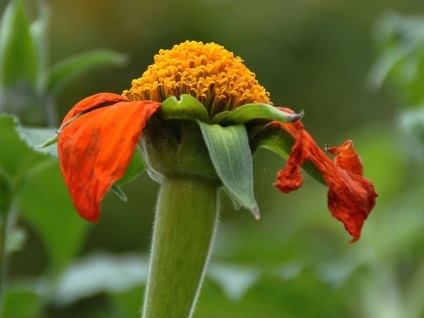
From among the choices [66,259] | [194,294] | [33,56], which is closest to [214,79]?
[194,294]

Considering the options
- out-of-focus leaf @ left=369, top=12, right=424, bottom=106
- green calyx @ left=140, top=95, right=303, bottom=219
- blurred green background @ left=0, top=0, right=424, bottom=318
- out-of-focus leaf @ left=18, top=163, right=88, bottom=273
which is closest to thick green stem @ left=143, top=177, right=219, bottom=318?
green calyx @ left=140, top=95, right=303, bottom=219

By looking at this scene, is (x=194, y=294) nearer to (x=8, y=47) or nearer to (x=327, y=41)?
(x=8, y=47)

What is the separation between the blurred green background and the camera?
1.58 meters

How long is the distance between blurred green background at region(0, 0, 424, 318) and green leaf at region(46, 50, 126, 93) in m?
0.23

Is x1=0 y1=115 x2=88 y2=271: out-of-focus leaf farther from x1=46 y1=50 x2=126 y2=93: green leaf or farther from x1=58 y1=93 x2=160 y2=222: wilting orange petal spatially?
x1=58 y1=93 x2=160 y2=222: wilting orange petal

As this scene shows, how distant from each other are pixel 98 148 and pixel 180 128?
4.0 inches

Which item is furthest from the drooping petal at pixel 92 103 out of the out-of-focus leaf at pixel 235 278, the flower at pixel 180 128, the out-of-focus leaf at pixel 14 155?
the out-of-focus leaf at pixel 235 278

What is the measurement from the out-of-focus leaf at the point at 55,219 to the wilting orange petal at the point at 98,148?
0.62 metres

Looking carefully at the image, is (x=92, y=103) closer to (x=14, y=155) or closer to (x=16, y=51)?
(x=14, y=155)

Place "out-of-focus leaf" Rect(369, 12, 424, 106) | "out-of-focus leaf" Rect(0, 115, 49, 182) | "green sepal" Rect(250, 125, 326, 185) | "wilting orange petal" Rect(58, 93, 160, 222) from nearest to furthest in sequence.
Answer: "wilting orange petal" Rect(58, 93, 160, 222) → "green sepal" Rect(250, 125, 326, 185) → "out-of-focus leaf" Rect(0, 115, 49, 182) → "out-of-focus leaf" Rect(369, 12, 424, 106)

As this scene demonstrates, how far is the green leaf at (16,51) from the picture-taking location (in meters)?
1.27

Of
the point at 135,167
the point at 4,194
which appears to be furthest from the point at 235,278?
the point at 135,167

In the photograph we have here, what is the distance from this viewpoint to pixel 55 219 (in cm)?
156

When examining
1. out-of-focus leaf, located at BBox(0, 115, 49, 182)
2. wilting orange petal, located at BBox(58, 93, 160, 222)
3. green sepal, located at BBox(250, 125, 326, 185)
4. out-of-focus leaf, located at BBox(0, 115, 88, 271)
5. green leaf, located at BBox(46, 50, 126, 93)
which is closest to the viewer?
wilting orange petal, located at BBox(58, 93, 160, 222)
